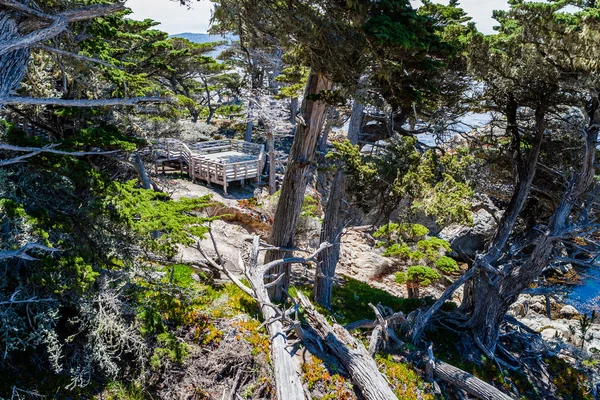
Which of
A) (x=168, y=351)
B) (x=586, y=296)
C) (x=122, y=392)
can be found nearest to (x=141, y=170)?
(x=168, y=351)

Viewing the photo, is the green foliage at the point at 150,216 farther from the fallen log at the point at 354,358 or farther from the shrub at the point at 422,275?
the shrub at the point at 422,275

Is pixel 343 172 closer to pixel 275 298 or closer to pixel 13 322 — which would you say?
pixel 275 298

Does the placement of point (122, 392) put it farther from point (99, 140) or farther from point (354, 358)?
point (354, 358)

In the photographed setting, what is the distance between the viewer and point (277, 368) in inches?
213

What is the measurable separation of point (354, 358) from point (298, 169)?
11.8ft

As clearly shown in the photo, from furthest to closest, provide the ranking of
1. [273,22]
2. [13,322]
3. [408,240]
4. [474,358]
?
[408,240], [474,358], [273,22], [13,322]

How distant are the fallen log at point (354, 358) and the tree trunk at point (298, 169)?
1.00 metres

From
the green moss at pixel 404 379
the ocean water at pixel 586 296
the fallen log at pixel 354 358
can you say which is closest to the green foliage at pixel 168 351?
the fallen log at pixel 354 358

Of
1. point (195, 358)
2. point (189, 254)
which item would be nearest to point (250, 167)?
point (189, 254)

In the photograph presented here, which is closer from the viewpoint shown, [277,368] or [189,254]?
[277,368]

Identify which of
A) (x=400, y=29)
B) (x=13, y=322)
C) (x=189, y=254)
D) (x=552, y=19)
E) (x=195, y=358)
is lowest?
(x=189, y=254)

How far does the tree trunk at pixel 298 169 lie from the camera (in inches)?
295

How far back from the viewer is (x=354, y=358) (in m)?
6.53

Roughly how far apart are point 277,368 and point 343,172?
475cm
